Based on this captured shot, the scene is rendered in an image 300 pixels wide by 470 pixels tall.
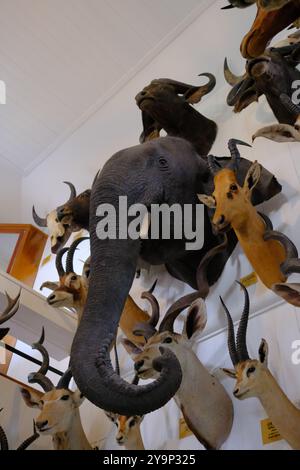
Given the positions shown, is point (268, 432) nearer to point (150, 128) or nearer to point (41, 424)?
point (41, 424)

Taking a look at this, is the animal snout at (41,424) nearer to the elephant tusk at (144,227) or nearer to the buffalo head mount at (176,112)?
the elephant tusk at (144,227)

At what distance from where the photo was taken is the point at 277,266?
149 cm

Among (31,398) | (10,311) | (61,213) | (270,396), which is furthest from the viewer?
(61,213)

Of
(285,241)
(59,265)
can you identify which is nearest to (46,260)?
(59,265)

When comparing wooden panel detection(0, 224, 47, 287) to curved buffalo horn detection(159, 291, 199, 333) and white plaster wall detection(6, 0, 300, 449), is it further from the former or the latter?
curved buffalo horn detection(159, 291, 199, 333)

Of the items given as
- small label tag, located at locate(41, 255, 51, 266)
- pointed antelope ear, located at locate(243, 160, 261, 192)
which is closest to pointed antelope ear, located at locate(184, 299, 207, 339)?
pointed antelope ear, located at locate(243, 160, 261, 192)

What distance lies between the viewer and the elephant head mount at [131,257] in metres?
0.96

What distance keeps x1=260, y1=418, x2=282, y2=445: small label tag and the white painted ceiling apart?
2351mm

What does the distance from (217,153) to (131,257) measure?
1.03 meters

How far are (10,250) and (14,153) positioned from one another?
2.38ft

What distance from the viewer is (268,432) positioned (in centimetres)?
130

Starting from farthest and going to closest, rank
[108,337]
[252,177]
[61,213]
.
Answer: [61,213]
[252,177]
[108,337]

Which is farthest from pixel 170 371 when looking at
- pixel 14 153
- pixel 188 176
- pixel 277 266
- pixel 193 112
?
pixel 14 153

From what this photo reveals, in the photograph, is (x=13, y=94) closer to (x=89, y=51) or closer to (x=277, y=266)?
(x=89, y=51)
